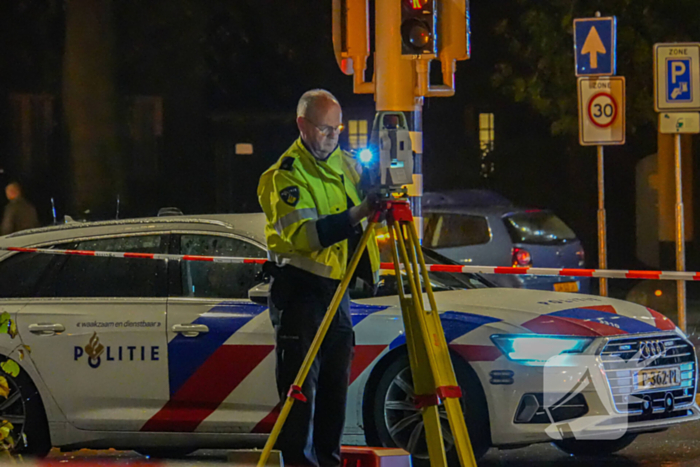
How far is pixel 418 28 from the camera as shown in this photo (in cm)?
689

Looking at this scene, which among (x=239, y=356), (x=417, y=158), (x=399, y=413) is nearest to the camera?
(x=399, y=413)

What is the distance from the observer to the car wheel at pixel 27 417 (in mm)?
6039

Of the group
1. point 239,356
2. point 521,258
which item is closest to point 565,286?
point 521,258

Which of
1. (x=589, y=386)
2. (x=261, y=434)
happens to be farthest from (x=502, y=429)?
(x=261, y=434)

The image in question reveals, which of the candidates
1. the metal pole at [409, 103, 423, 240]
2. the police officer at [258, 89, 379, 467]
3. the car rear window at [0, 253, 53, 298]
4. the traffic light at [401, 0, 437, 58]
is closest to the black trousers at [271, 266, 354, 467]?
the police officer at [258, 89, 379, 467]

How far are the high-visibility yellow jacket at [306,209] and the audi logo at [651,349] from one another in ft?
6.26

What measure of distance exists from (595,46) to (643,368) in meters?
4.84

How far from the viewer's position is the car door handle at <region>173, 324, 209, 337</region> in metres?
5.90

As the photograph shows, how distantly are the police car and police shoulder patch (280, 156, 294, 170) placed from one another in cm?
115

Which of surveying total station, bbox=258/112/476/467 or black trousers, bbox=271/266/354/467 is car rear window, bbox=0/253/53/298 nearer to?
black trousers, bbox=271/266/354/467

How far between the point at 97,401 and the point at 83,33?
19645 mm

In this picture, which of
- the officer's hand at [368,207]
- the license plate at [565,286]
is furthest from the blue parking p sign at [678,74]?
the officer's hand at [368,207]

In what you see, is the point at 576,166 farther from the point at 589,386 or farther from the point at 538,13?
the point at 589,386

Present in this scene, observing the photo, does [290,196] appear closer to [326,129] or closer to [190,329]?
[326,129]
